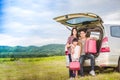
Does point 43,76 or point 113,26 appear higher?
point 113,26

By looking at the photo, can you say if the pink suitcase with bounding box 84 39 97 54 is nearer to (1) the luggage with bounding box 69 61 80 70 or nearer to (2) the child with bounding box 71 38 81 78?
(2) the child with bounding box 71 38 81 78

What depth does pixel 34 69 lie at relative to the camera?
1274 centimetres

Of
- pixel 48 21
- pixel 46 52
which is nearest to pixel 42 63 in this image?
pixel 46 52

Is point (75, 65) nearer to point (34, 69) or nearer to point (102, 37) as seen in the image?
point (102, 37)

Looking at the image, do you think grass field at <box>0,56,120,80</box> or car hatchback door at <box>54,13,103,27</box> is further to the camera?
grass field at <box>0,56,120,80</box>

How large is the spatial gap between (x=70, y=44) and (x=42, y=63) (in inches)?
121

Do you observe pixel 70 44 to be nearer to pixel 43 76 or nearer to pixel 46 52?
pixel 43 76

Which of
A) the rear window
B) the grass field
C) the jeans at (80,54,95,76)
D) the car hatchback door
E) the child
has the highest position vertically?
the car hatchback door

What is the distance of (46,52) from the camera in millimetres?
12656

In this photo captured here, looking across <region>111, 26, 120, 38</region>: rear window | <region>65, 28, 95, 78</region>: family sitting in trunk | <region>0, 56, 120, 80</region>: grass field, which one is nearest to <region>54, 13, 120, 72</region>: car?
<region>111, 26, 120, 38</region>: rear window

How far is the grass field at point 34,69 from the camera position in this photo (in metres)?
11.5

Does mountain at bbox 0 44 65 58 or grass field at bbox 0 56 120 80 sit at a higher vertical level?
mountain at bbox 0 44 65 58

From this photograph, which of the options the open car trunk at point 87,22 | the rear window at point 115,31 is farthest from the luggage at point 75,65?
the rear window at point 115,31

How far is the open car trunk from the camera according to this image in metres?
10.2
